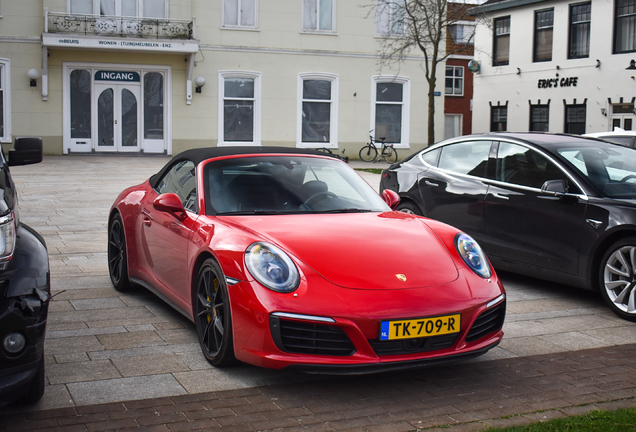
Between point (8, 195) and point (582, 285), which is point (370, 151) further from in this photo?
point (8, 195)

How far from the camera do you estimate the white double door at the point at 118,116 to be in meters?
26.7

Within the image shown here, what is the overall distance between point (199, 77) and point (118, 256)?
69.4 ft

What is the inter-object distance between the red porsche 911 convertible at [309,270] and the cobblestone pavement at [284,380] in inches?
8.7

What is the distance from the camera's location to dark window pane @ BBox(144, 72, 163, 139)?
89.0ft

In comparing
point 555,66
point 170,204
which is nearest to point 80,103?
point 555,66

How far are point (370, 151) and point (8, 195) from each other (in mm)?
26126

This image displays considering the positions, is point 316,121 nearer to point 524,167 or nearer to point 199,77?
point 199,77

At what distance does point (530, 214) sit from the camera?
6.80 metres

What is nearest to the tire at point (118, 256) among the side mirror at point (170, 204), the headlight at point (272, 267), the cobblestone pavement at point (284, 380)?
the cobblestone pavement at point (284, 380)

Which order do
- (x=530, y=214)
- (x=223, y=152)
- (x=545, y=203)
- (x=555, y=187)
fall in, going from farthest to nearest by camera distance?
(x=530, y=214) → (x=545, y=203) → (x=555, y=187) → (x=223, y=152)

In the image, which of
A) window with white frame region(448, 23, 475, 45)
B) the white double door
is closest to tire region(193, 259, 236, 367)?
the white double door

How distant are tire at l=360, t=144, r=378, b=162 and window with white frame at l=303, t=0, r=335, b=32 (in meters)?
4.89

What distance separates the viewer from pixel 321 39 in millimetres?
28938

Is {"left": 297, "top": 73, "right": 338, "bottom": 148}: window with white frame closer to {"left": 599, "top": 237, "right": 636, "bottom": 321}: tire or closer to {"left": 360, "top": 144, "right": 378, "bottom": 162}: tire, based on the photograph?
{"left": 360, "top": 144, "right": 378, "bottom": 162}: tire
